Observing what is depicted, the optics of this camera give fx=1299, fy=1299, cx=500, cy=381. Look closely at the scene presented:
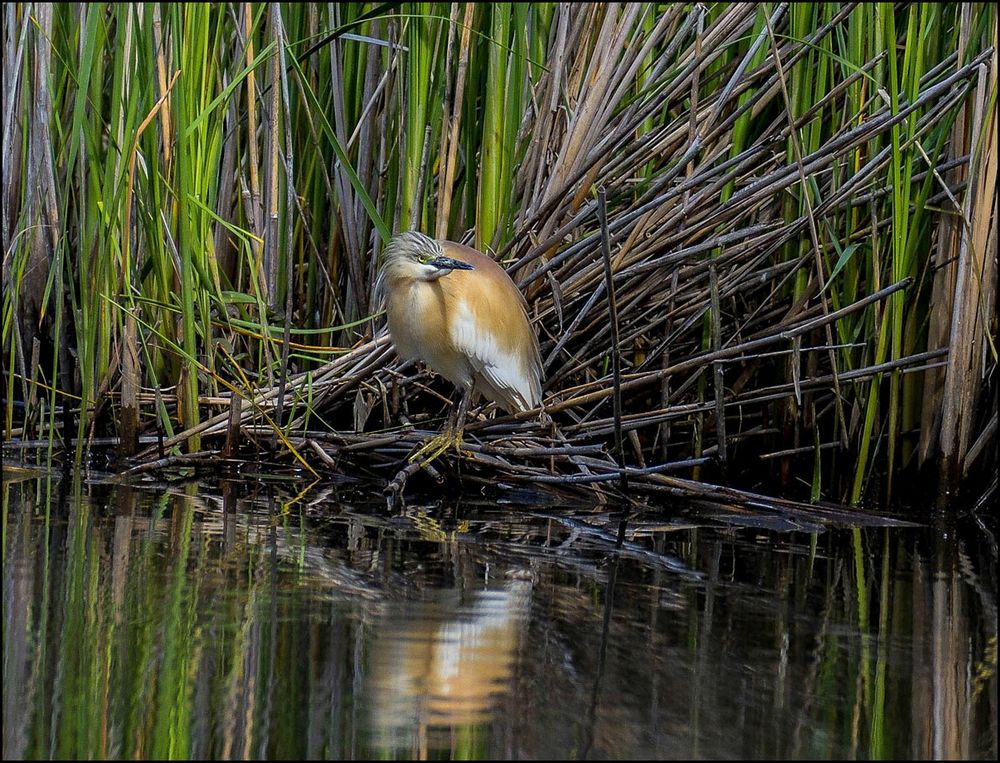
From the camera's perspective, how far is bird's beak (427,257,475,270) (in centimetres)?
356

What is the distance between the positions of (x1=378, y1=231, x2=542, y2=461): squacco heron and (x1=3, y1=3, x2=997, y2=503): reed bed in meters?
0.11

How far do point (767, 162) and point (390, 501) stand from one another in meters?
1.44

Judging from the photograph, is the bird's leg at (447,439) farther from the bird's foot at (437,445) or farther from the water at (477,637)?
the water at (477,637)

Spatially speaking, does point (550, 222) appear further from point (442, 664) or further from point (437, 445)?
point (442, 664)

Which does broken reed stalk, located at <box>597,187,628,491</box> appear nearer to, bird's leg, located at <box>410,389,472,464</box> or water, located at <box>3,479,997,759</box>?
water, located at <box>3,479,997,759</box>

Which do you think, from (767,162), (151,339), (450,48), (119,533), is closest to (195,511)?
(119,533)

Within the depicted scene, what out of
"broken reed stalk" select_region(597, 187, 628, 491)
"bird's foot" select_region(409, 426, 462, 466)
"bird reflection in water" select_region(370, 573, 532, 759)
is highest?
"broken reed stalk" select_region(597, 187, 628, 491)

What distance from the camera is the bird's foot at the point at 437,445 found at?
3551 mm

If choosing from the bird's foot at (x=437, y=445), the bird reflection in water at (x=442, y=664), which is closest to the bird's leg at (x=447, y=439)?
the bird's foot at (x=437, y=445)

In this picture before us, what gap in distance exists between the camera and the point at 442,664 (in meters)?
1.91

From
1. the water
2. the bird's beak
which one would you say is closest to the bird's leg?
the water

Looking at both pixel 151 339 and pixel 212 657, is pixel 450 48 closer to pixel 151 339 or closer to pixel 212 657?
pixel 151 339

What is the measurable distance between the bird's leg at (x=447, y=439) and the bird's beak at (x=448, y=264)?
44cm

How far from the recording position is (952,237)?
3559mm
